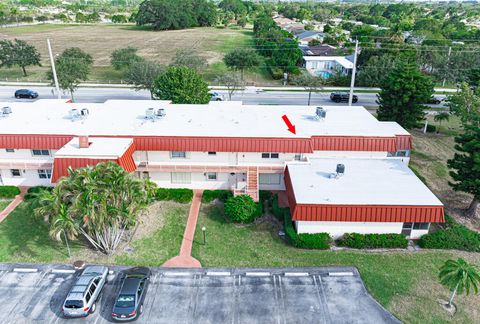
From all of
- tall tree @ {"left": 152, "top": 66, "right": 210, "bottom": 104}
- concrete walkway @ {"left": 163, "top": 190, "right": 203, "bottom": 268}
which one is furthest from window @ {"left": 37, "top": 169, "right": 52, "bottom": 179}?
tall tree @ {"left": 152, "top": 66, "right": 210, "bottom": 104}

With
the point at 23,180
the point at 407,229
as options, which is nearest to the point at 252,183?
the point at 407,229

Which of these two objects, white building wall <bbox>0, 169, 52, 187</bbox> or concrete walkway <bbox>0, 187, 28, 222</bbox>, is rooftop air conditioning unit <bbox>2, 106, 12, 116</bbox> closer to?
white building wall <bbox>0, 169, 52, 187</bbox>

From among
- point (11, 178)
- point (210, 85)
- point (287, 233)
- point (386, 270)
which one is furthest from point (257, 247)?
point (210, 85)

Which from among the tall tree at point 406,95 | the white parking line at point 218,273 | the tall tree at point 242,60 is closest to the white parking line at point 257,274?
the white parking line at point 218,273

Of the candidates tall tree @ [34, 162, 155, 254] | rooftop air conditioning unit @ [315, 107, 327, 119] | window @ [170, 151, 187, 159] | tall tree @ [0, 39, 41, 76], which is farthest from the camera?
tall tree @ [0, 39, 41, 76]

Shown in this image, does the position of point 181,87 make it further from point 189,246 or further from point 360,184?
point 360,184
